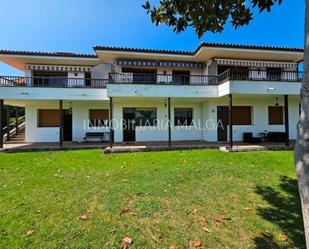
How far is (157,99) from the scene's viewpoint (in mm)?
16703

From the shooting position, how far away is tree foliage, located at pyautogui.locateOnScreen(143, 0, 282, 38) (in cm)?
565

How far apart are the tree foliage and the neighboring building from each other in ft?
33.2

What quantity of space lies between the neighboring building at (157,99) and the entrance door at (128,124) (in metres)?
0.09

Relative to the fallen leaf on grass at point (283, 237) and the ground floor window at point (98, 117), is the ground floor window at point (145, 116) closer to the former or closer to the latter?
the ground floor window at point (98, 117)

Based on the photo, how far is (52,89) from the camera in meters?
15.1

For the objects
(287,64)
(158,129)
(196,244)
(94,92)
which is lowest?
(196,244)

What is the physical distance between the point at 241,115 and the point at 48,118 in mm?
17424

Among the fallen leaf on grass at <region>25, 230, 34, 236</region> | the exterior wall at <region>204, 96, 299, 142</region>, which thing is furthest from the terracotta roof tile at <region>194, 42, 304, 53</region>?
the fallen leaf on grass at <region>25, 230, 34, 236</region>

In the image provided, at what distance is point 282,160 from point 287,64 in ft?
40.1

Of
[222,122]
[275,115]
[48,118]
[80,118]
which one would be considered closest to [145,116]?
[80,118]

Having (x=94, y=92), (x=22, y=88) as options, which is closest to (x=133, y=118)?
(x=94, y=92)

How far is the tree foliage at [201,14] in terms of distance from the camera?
18.5 ft

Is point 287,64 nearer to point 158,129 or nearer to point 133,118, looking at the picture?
point 158,129

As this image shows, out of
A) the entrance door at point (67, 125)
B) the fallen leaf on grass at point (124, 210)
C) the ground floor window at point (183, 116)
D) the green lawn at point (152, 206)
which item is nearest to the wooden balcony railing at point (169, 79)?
the ground floor window at point (183, 116)
